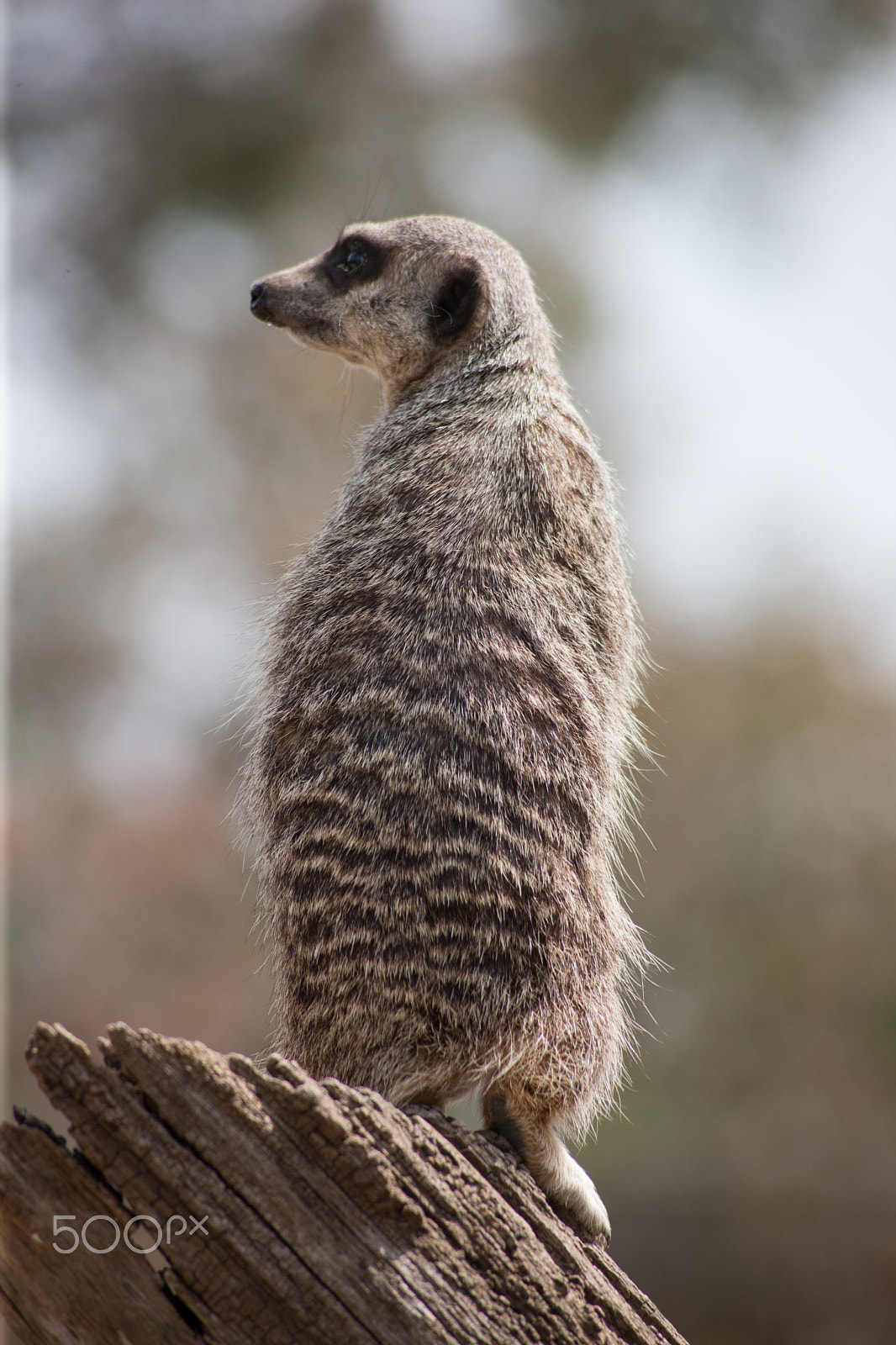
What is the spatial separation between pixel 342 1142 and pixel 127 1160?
0.87 feet

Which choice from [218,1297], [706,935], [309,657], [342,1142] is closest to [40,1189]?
[218,1297]

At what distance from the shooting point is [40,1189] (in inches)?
51.9

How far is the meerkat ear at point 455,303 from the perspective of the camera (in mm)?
2354

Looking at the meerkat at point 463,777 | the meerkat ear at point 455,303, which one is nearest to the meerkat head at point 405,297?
the meerkat ear at point 455,303

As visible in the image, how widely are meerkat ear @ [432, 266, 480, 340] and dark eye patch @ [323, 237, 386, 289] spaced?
0.18m

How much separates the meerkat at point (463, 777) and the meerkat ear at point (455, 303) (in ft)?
0.54

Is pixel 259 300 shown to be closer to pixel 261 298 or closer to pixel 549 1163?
pixel 261 298

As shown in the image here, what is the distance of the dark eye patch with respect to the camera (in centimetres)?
245

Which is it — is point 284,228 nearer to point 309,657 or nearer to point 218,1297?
point 309,657

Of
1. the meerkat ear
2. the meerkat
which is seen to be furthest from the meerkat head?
the meerkat

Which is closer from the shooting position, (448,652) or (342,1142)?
(342,1142)

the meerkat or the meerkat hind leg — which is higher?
the meerkat

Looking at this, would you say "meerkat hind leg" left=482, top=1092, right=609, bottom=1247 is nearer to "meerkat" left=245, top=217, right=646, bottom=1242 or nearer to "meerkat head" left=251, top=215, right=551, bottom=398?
"meerkat" left=245, top=217, right=646, bottom=1242

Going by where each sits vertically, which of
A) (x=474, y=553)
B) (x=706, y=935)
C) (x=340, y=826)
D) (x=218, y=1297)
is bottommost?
(x=218, y=1297)
